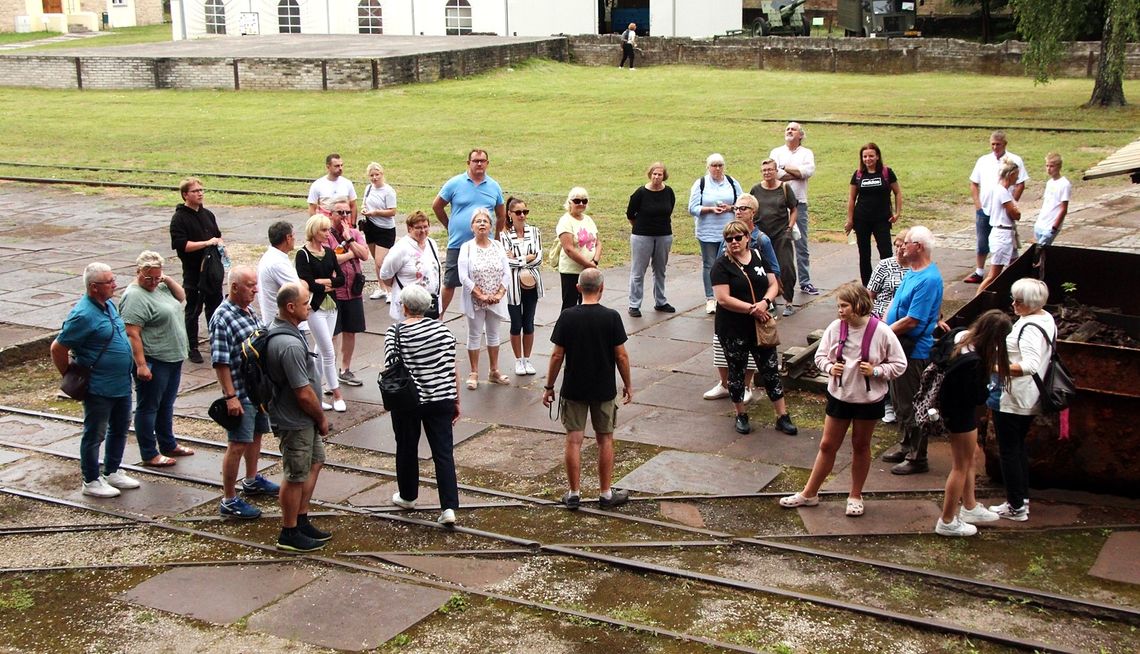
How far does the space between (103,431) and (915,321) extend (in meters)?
5.83

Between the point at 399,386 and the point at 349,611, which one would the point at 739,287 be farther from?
the point at 349,611

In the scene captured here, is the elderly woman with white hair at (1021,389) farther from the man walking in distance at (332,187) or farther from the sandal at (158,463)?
the man walking in distance at (332,187)

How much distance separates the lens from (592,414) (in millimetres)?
8016

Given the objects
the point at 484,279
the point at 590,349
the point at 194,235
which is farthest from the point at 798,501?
the point at 194,235

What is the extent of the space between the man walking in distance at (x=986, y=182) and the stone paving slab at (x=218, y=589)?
9254 mm

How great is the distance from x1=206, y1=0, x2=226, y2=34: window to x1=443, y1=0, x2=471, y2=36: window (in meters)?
10.6

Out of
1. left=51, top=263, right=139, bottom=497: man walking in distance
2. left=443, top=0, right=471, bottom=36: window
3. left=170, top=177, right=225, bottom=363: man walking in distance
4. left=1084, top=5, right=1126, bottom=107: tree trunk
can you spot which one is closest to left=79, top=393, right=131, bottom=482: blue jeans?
left=51, top=263, right=139, bottom=497: man walking in distance

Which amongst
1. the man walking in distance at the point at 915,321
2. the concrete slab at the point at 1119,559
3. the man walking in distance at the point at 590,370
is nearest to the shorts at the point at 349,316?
the man walking in distance at the point at 590,370

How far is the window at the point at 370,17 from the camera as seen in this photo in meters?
53.8

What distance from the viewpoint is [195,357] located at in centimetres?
1194

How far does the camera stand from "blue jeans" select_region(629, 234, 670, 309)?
1274 centimetres

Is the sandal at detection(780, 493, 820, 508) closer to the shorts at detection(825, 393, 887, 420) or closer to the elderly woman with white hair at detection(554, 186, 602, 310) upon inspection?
the shorts at detection(825, 393, 887, 420)

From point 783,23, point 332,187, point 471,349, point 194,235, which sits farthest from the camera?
point 783,23

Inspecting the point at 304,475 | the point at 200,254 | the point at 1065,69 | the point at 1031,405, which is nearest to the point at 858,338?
the point at 1031,405
